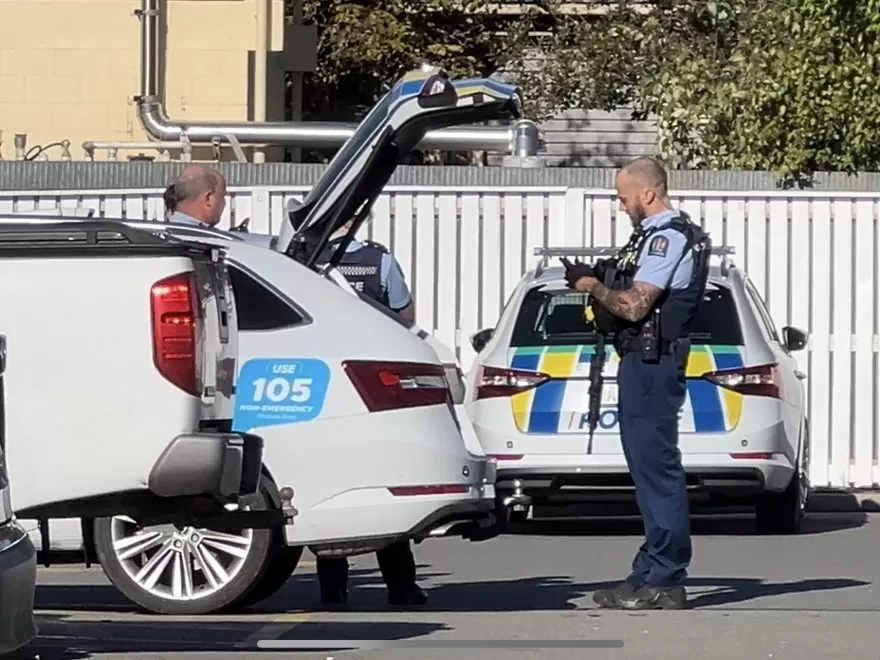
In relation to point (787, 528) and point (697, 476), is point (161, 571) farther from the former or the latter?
point (787, 528)

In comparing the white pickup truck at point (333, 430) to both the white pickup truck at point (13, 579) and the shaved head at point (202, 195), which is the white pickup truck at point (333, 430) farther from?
the white pickup truck at point (13, 579)

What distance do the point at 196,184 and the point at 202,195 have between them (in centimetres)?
6

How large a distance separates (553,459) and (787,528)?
1.66 metres

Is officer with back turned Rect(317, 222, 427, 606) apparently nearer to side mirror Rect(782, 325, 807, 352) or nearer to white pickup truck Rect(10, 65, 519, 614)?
white pickup truck Rect(10, 65, 519, 614)

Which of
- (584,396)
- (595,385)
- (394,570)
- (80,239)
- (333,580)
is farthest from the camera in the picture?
(584,396)

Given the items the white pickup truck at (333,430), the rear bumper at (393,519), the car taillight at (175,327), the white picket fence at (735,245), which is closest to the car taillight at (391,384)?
the white pickup truck at (333,430)

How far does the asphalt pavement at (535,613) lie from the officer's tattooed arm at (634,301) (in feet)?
4.06

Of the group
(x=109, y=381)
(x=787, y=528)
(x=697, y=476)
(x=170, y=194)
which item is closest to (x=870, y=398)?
(x=787, y=528)

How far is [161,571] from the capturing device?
29.2 ft

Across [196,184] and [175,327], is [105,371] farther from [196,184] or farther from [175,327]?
[196,184]

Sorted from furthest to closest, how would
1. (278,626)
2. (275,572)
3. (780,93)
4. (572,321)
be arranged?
(780,93), (572,321), (275,572), (278,626)

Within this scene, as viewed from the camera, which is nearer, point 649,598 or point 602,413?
point 649,598

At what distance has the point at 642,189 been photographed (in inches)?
346

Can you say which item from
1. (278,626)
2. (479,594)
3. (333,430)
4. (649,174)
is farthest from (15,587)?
(479,594)
